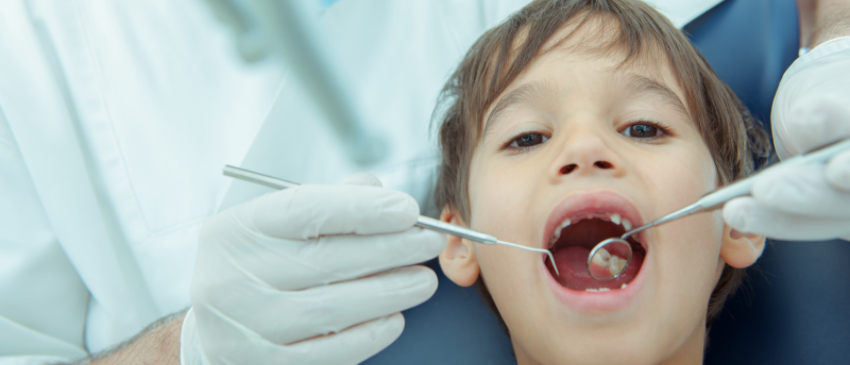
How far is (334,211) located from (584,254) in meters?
0.59

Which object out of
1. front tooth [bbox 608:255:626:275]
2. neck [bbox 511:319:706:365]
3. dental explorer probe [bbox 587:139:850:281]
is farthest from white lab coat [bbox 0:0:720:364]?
dental explorer probe [bbox 587:139:850:281]

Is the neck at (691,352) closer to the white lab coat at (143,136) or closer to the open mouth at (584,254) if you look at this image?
the open mouth at (584,254)

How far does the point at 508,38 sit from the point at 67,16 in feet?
4.23

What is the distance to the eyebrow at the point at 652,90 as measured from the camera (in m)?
0.98

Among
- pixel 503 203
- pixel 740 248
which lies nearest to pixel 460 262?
pixel 503 203

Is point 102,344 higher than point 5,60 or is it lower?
lower

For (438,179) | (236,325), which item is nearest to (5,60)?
(236,325)

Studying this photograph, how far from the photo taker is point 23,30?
4.37 feet

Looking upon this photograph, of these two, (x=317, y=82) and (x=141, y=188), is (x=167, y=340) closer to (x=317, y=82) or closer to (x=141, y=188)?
(x=141, y=188)

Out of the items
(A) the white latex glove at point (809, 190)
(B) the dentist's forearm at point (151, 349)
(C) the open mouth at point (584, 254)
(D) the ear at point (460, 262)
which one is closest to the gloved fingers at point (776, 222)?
(A) the white latex glove at point (809, 190)

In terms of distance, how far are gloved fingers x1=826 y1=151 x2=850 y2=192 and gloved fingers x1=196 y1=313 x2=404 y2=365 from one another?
72 centimetres

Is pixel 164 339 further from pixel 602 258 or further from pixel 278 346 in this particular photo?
pixel 602 258

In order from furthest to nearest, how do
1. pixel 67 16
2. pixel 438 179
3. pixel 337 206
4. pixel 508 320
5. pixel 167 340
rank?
pixel 438 179 → pixel 67 16 → pixel 167 340 → pixel 508 320 → pixel 337 206

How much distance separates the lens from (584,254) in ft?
3.58
